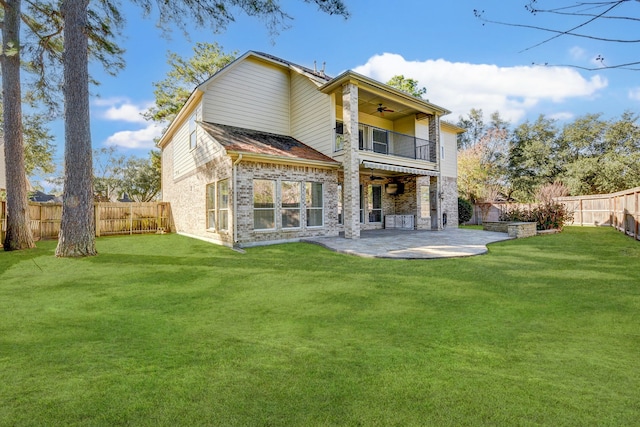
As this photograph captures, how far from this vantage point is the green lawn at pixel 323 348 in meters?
2.18

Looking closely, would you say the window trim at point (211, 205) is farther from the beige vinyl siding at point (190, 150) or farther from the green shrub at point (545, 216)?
the green shrub at point (545, 216)

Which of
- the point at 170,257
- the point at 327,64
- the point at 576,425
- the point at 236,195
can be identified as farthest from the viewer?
the point at 327,64

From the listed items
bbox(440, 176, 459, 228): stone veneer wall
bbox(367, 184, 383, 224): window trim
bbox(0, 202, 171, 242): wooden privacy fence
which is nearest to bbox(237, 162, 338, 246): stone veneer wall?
bbox(367, 184, 383, 224): window trim

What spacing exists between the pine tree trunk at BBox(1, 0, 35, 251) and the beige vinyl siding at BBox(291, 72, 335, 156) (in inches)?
391

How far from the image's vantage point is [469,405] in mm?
2203

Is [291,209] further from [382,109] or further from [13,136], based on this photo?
[13,136]

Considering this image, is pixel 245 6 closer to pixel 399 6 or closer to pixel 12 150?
pixel 399 6

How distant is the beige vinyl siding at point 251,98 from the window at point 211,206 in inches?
115

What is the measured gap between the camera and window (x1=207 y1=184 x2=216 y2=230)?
12.0m

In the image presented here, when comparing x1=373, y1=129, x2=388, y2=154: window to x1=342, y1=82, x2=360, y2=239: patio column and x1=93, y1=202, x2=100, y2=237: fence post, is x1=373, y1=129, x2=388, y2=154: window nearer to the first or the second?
x1=342, y1=82, x2=360, y2=239: patio column

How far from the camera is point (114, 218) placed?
52.3 feet

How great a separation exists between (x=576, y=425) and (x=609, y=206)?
22.3 meters

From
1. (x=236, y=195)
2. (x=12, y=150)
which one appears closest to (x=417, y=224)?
(x=236, y=195)

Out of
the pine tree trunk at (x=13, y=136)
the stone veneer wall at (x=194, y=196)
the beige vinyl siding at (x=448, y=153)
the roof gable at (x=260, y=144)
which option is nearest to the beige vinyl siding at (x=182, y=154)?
the stone veneer wall at (x=194, y=196)
